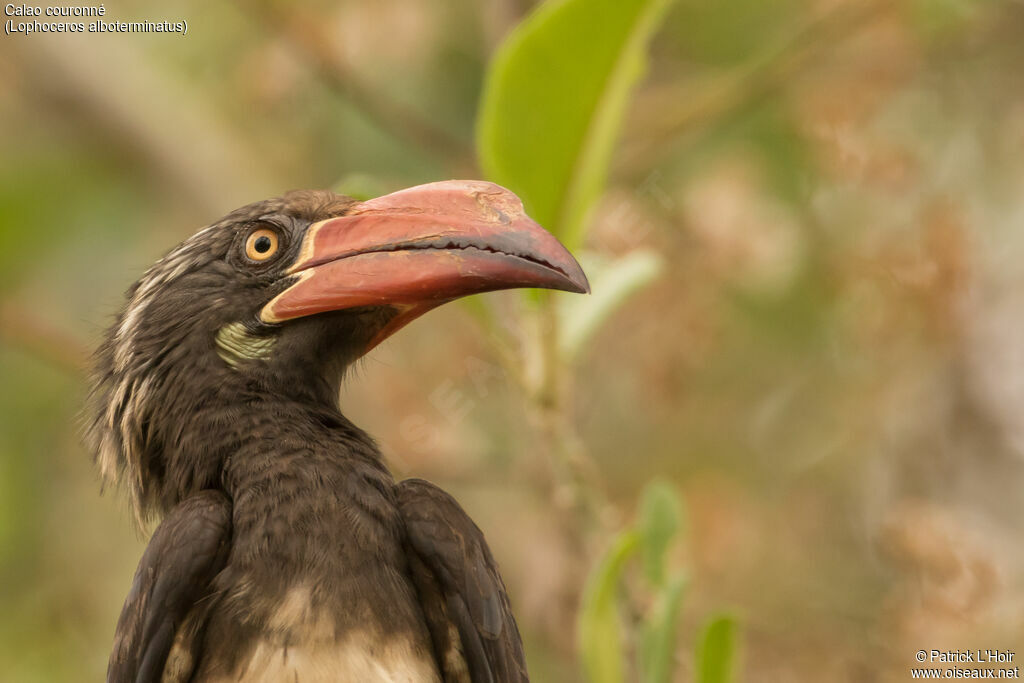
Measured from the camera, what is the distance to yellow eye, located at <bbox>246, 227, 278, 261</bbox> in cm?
265

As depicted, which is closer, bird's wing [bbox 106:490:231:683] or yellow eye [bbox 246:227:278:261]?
bird's wing [bbox 106:490:231:683]

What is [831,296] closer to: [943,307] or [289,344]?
[943,307]

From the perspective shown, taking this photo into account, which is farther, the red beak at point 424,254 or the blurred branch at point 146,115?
the blurred branch at point 146,115

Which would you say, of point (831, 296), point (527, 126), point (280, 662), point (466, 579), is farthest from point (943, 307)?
point (280, 662)

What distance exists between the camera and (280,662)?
224 cm

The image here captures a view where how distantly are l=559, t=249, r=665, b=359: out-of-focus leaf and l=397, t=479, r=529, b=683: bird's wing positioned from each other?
676mm

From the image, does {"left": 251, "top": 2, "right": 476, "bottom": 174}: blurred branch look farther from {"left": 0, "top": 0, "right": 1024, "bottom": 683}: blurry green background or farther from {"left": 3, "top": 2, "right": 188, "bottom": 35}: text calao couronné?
{"left": 3, "top": 2, "right": 188, "bottom": 35}: text calao couronné

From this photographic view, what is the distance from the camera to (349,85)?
4.85 metres

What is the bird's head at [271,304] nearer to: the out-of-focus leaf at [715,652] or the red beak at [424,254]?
the red beak at [424,254]

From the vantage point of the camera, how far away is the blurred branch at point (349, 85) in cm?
480

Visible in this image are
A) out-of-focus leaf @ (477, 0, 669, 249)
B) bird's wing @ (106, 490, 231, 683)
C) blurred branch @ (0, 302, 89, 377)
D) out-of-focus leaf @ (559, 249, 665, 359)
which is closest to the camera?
bird's wing @ (106, 490, 231, 683)

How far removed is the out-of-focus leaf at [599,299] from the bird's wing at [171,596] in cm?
102

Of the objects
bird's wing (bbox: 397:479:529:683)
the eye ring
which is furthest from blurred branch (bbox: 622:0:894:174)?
bird's wing (bbox: 397:479:529:683)

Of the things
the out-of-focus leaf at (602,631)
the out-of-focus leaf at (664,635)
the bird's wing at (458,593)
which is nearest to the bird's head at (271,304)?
the bird's wing at (458,593)
